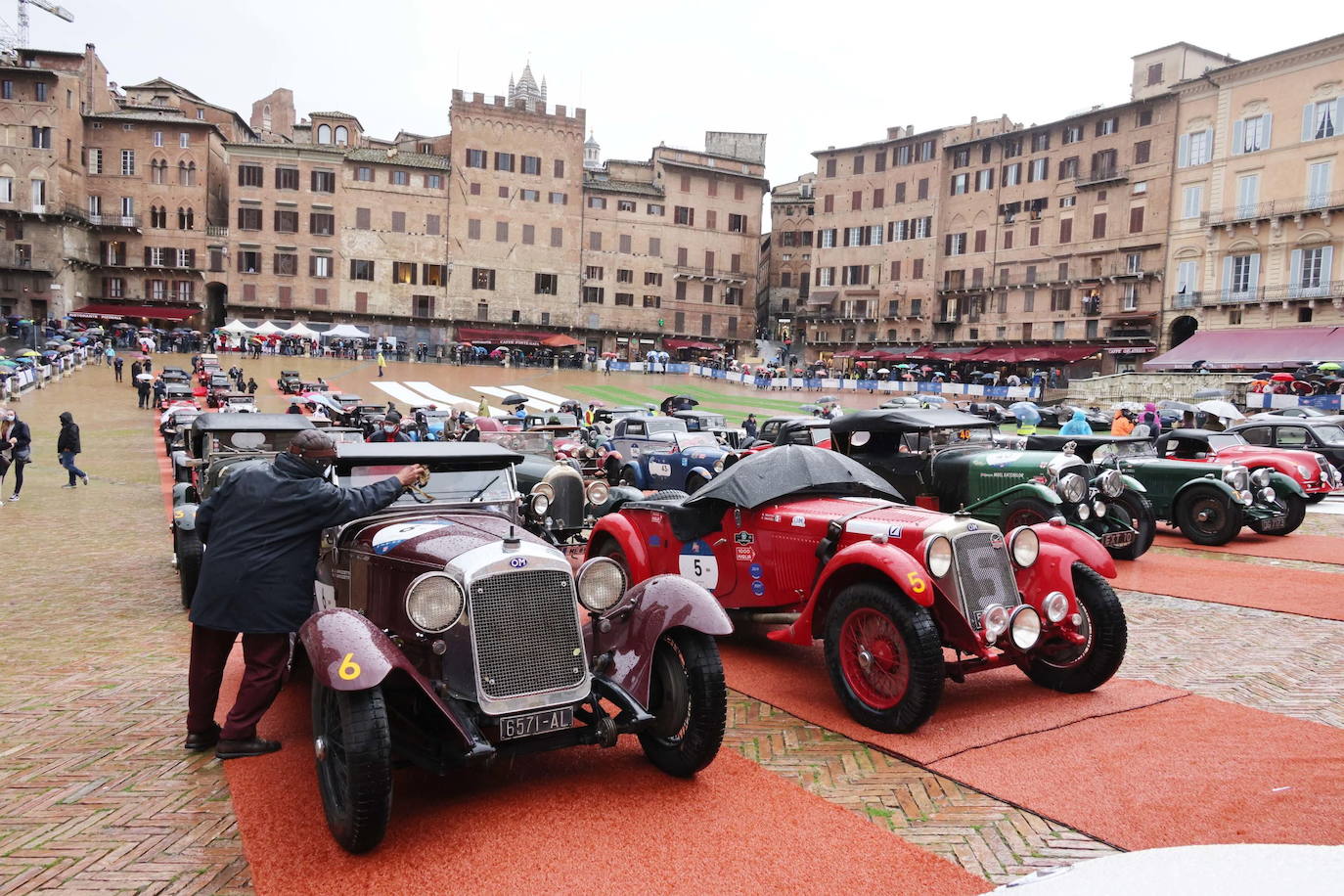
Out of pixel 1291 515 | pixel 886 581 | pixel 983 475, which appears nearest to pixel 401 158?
pixel 983 475

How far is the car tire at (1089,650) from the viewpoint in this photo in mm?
6777

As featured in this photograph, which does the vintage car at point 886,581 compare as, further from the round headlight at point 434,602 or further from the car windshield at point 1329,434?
the car windshield at point 1329,434

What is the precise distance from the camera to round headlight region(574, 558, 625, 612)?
18.5ft

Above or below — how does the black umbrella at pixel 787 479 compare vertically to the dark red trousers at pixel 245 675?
above

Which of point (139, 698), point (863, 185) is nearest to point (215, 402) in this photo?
point (139, 698)

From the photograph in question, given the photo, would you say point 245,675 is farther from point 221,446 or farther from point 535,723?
point 221,446

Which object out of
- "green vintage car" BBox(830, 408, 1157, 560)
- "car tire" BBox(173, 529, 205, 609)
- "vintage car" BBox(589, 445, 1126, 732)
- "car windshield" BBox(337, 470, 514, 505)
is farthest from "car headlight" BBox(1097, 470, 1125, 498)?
"car tire" BBox(173, 529, 205, 609)

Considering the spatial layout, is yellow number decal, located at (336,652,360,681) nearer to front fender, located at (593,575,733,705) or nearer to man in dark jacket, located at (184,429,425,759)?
man in dark jacket, located at (184,429,425,759)

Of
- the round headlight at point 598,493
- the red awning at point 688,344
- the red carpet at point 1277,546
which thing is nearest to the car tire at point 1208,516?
the red carpet at point 1277,546

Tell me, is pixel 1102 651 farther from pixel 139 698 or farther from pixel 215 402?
pixel 215 402

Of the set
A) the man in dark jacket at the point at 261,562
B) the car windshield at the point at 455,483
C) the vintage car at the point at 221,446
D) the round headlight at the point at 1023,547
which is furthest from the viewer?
the vintage car at the point at 221,446

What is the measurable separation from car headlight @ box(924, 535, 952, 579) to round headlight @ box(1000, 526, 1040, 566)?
32.6 inches

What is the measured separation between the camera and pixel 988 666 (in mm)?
6492

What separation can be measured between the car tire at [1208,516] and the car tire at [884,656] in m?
9.77
